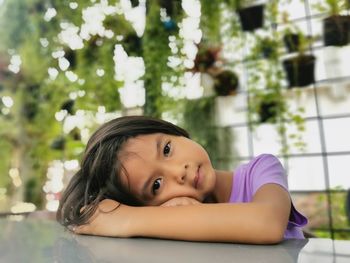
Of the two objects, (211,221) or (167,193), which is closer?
(211,221)

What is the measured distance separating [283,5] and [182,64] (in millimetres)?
601

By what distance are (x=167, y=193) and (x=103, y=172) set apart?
139mm

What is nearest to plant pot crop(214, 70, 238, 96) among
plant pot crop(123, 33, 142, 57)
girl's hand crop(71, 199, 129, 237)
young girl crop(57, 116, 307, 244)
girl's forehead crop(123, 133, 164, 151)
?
plant pot crop(123, 33, 142, 57)

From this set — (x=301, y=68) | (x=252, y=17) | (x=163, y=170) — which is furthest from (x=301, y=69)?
(x=163, y=170)

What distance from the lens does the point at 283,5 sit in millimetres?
1885

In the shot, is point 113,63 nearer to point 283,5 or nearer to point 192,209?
point 283,5

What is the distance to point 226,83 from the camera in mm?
1978

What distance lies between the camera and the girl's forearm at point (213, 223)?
1.46 ft

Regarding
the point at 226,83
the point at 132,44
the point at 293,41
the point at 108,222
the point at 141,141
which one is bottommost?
the point at 108,222

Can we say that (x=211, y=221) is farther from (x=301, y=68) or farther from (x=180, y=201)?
(x=301, y=68)

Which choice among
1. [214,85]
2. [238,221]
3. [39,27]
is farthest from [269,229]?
[39,27]

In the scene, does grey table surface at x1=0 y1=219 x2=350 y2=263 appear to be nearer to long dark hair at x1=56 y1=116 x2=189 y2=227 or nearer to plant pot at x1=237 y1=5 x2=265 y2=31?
long dark hair at x1=56 y1=116 x2=189 y2=227

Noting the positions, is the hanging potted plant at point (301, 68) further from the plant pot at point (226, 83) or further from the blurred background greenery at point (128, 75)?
the plant pot at point (226, 83)

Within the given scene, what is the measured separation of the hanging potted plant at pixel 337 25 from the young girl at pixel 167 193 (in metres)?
1.05
